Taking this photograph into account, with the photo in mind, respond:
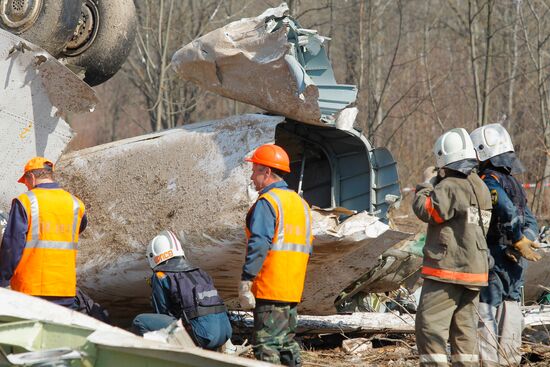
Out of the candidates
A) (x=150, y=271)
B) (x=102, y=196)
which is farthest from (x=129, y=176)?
(x=150, y=271)

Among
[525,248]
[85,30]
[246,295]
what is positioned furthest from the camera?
[85,30]

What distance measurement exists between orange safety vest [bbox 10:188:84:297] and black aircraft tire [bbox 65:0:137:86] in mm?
2577

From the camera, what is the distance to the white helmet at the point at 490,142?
19.6 feet

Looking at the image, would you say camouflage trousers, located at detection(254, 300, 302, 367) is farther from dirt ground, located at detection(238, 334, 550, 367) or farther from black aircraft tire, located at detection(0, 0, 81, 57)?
black aircraft tire, located at detection(0, 0, 81, 57)

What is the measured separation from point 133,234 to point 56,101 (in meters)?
1.23

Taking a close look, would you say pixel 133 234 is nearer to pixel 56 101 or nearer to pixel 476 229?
pixel 56 101

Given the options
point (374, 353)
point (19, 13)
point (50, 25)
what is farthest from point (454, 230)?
point (19, 13)

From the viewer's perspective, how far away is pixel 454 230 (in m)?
5.28

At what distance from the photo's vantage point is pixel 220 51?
6297 millimetres

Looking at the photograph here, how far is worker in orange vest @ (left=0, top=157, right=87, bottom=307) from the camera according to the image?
542cm

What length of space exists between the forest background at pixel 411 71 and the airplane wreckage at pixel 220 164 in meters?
7.27

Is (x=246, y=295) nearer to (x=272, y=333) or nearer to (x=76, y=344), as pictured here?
(x=272, y=333)

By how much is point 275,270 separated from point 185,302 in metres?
0.71

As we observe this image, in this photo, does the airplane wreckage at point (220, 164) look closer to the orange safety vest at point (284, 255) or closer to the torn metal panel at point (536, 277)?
the orange safety vest at point (284, 255)
